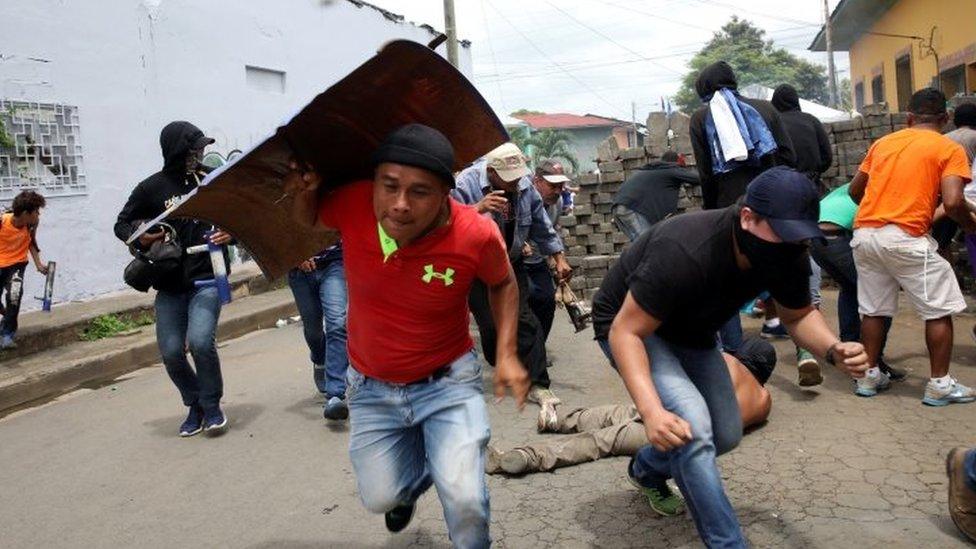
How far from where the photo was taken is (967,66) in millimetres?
14336

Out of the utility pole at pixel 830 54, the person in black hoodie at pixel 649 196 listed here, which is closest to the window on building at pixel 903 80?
the utility pole at pixel 830 54

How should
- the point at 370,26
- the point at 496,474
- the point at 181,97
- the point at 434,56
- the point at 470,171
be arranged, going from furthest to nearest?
the point at 370,26, the point at 181,97, the point at 470,171, the point at 496,474, the point at 434,56

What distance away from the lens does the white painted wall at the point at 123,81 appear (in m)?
10.5

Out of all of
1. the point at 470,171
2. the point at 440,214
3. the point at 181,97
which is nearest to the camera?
the point at 440,214

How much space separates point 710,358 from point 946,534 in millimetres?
1126

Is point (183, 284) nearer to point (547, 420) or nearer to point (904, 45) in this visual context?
point (547, 420)

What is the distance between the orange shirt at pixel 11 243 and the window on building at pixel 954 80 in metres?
14.5

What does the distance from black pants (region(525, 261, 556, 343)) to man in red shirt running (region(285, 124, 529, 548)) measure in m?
2.75

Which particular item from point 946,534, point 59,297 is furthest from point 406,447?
point 59,297

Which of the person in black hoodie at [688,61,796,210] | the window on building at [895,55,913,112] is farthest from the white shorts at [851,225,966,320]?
the window on building at [895,55,913,112]

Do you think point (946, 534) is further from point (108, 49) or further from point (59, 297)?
point (108, 49)

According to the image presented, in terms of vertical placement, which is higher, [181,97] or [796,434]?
[181,97]

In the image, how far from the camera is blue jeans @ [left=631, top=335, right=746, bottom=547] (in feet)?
9.23


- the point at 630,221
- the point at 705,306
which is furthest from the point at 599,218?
the point at 705,306
